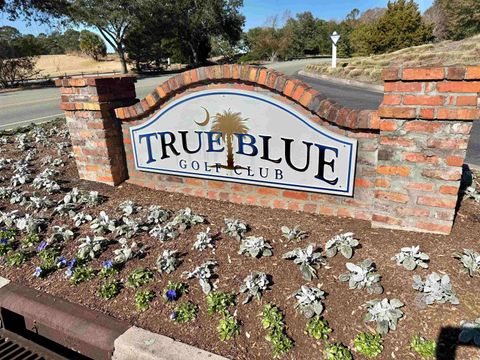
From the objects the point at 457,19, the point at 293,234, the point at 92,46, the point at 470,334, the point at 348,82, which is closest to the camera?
the point at 470,334

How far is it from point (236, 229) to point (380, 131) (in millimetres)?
1374

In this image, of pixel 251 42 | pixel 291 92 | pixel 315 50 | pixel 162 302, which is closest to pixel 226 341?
pixel 162 302

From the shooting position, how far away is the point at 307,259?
8.93 feet

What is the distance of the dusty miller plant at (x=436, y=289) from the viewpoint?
2.29 meters

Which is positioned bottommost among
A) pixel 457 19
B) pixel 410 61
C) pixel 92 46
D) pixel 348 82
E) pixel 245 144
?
pixel 348 82

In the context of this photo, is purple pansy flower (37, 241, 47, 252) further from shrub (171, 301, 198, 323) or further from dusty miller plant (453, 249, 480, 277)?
dusty miller plant (453, 249, 480, 277)

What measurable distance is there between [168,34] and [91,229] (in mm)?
36151

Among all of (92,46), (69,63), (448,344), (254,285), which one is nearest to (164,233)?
(254,285)

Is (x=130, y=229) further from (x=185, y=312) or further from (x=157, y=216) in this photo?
(x=185, y=312)

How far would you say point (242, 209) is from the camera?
12.2 feet

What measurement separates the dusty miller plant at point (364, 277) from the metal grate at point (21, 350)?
1.93m

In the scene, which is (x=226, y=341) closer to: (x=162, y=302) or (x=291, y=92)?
(x=162, y=302)

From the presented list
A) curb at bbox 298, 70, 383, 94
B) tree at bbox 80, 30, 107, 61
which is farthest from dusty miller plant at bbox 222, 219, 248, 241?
tree at bbox 80, 30, 107, 61

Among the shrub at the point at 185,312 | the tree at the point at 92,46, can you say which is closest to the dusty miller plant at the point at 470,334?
the shrub at the point at 185,312
